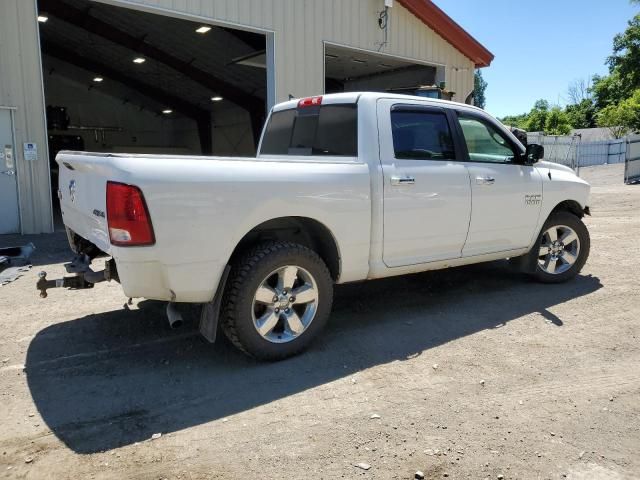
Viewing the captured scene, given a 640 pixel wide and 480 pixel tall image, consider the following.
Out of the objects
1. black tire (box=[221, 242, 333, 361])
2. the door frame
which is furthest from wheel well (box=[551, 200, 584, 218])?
the door frame

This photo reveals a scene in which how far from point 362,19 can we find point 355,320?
10850 millimetres

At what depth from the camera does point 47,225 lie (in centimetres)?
984

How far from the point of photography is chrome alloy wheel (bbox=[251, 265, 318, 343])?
384 cm

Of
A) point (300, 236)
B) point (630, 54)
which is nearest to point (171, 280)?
point (300, 236)

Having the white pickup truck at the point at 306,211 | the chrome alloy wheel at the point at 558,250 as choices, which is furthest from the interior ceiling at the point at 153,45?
the chrome alloy wheel at the point at 558,250

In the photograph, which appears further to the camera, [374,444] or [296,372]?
[296,372]

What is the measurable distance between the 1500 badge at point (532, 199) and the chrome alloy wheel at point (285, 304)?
270 centimetres

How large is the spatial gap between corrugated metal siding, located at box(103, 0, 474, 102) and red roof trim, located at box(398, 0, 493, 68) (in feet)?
0.75

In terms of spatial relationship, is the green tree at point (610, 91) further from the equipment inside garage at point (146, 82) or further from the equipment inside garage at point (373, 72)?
the equipment inside garage at point (146, 82)

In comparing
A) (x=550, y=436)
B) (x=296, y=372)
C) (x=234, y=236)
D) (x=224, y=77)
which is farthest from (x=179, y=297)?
(x=224, y=77)

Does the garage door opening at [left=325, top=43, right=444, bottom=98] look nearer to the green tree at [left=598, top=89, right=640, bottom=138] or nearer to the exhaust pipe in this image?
the exhaust pipe

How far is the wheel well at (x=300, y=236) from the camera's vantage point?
155 inches

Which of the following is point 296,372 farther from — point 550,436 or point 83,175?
point 83,175

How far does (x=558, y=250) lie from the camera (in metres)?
6.02
